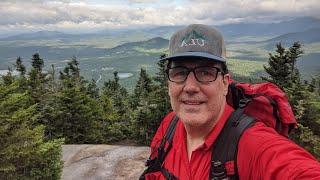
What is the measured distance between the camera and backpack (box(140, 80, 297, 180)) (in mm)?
2656

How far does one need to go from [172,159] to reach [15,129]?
22.0 meters

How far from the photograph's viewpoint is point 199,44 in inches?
118

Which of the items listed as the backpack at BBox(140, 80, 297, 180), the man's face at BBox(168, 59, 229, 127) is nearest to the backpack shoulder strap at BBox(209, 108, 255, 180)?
the backpack at BBox(140, 80, 297, 180)

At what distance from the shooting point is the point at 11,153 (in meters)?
21.4

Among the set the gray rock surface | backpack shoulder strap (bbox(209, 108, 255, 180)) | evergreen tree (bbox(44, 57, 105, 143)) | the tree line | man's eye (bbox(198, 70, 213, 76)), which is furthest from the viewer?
evergreen tree (bbox(44, 57, 105, 143))

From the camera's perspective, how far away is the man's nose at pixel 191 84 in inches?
123

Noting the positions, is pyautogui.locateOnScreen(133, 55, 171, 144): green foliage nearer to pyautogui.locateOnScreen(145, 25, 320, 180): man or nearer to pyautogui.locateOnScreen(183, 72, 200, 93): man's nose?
pyautogui.locateOnScreen(145, 25, 320, 180): man

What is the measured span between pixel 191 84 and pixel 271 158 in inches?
41.2

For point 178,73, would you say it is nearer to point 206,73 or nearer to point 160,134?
point 206,73

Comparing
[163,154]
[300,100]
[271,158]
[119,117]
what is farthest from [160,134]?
[119,117]

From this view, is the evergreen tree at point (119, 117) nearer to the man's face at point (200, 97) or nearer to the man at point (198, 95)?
the man at point (198, 95)

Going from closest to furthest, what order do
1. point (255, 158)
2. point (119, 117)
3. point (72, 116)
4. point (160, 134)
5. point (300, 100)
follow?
point (255, 158), point (160, 134), point (300, 100), point (72, 116), point (119, 117)

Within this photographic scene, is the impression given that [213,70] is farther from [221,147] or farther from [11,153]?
[11,153]

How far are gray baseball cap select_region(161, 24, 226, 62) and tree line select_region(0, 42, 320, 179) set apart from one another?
64.5 ft
